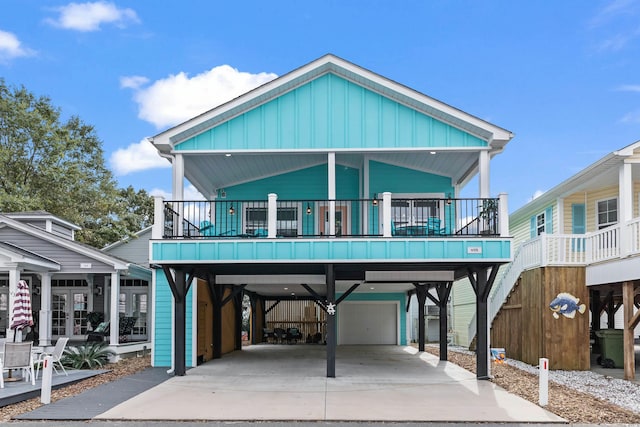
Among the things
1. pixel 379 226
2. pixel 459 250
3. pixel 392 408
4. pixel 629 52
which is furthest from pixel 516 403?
pixel 629 52

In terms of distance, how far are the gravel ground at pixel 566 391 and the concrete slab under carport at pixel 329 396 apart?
433mm

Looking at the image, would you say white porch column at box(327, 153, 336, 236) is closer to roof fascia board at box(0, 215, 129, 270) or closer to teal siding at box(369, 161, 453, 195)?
teal siding at box(369, 161, 453, 195)

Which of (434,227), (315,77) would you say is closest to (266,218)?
Result: (315,77)

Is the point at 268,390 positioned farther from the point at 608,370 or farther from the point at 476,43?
the point at 476,43

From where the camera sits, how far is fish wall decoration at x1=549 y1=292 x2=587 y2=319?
1523 cm

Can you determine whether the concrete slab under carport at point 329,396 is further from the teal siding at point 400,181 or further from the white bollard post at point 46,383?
the teal siding at point 400,181

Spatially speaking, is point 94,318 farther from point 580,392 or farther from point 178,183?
point 580,392

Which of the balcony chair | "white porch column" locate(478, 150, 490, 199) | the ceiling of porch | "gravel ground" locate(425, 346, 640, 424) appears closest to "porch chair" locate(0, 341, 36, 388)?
the ceiling of porch

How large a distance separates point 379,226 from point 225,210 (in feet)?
13.4

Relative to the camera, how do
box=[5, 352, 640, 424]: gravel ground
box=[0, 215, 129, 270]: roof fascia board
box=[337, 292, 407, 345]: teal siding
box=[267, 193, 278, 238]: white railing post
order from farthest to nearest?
box=[337, 292, 407, 345]: teal siding, box=[0, 215, 129, 270]: roof fascia board, box=[267, 193, 278, 238]: white railing post, box=[5, 352, 640, 424]: gravel ground

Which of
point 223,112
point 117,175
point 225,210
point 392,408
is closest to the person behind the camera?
point 392,408

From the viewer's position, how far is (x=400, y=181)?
16.6m

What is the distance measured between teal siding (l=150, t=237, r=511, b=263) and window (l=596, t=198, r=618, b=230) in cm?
647

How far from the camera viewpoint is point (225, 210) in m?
16.5
